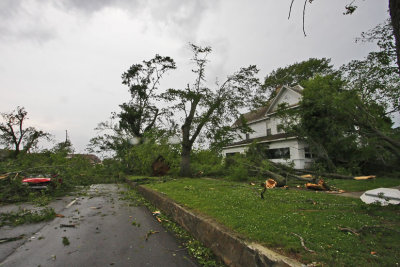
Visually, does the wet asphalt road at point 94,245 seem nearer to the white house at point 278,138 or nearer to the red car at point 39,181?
the red car at point 39,181

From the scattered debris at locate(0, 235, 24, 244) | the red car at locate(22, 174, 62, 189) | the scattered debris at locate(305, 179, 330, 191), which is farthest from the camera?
the red car at locate(22, 174, 62, 189)

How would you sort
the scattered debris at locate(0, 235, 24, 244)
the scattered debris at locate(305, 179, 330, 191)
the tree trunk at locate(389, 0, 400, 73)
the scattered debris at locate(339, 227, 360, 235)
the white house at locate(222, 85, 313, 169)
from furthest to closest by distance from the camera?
the white house at locate(222, 85, 313, 169) → the scattered debris at locate(305, 179, 330, 191) → the scattered debris at locate(0, 235, 24, 244) → the scattered debris at locate(339, 227, 360, 235) → the tree trunk at locate(389, 0, 400, 73)

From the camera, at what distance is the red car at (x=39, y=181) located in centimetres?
947

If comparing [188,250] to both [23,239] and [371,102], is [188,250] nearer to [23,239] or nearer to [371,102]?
[23,239]

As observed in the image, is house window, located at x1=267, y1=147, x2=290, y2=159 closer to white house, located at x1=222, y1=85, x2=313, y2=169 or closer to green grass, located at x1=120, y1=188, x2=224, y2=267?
white house, located at x1=222, y1=85, x2=313, y2=169

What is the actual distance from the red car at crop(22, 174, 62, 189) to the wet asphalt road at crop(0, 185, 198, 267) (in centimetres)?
556

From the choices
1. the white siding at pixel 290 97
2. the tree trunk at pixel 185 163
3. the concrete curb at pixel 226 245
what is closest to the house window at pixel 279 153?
the white siding at pixel 290 97

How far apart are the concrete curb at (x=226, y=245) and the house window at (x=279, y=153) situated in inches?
675

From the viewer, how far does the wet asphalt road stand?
306cm

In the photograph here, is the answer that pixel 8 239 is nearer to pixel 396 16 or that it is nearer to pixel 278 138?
pixel 396 16

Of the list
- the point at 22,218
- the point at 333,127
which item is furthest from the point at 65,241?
the point at 333,127

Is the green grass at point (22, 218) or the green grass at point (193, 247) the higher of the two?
the green grass at point (22, 218)

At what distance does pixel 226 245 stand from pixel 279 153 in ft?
63.6

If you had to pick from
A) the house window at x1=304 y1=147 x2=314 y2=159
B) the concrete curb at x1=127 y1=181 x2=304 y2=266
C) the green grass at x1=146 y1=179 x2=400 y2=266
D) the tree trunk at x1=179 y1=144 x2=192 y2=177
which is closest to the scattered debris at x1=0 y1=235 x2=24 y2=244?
the concrete curb at x1=127 y1=181 x2=304 y2=266
